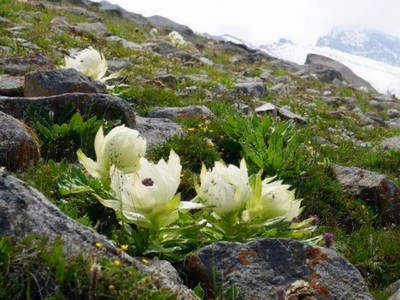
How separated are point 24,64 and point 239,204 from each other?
271 inches

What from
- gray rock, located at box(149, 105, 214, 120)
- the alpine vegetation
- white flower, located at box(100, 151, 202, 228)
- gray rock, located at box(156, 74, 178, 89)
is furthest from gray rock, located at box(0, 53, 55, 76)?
white flower, located at box(100, 151, 202, 228)

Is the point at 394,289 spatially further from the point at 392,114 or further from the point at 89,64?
the point at 392,114

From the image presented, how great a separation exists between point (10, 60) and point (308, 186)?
5783mm

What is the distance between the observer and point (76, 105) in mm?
6113

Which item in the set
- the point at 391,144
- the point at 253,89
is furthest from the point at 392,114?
the point at 391,144

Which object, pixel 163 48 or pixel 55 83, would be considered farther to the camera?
pixel 163 48

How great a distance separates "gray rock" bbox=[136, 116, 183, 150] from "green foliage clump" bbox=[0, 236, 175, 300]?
3818mm

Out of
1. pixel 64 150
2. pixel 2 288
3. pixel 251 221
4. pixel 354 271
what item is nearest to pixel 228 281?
pixel 251 221

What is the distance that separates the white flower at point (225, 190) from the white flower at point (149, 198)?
0.12 m

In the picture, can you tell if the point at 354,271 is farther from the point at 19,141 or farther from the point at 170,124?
the point at 170,124

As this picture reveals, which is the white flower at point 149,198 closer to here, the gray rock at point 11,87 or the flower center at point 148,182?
the flower center at point 148,182

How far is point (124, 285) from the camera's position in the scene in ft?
7.80

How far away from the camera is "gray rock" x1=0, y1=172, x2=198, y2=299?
8.32 ft

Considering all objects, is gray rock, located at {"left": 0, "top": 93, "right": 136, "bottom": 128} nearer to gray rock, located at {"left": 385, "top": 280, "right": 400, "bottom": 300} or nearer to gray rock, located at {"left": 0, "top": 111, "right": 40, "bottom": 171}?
gray rock, located at {"left": 0, "top": 111, "right": 40, "bottom": 171}
